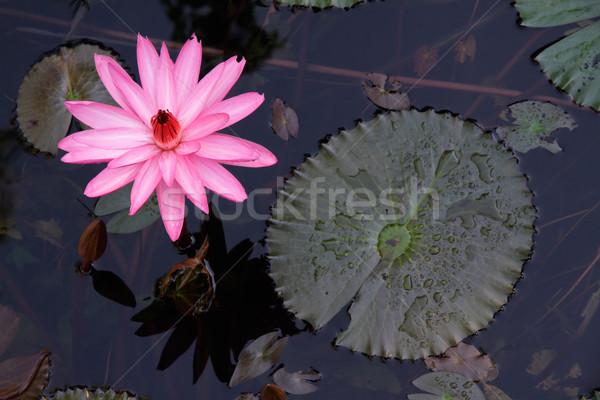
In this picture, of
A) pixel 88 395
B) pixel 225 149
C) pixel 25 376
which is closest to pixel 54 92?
pixel 225 149

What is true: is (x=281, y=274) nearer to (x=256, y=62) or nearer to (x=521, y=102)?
(x=256, y=62)

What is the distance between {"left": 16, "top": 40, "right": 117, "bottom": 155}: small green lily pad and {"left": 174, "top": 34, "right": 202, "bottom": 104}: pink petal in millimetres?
847

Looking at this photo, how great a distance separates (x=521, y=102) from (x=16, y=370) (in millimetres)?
3271

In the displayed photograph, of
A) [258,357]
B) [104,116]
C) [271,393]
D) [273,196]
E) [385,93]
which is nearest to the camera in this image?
[104,116]

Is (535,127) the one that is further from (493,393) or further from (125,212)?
(125,212)

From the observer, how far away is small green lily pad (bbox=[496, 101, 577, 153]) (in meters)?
2.80

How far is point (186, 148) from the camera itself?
6.26 ft

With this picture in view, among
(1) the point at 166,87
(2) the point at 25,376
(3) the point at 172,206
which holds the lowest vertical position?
(2) the point at 25,376

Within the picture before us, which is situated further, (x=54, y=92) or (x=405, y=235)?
(x=54, y=92)

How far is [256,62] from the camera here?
3043mm

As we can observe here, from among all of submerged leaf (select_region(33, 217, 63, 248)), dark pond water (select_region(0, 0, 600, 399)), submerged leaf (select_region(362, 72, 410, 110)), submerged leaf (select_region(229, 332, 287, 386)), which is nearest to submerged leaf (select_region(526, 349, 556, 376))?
dark pond water (select_region(0, 0, 600, 399))

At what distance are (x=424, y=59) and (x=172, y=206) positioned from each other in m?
2.00

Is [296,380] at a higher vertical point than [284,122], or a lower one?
lower

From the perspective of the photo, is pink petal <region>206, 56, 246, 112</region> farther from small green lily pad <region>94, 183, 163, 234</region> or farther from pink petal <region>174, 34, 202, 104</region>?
small green lily pad <region>94, 183, 163, 234</region>
